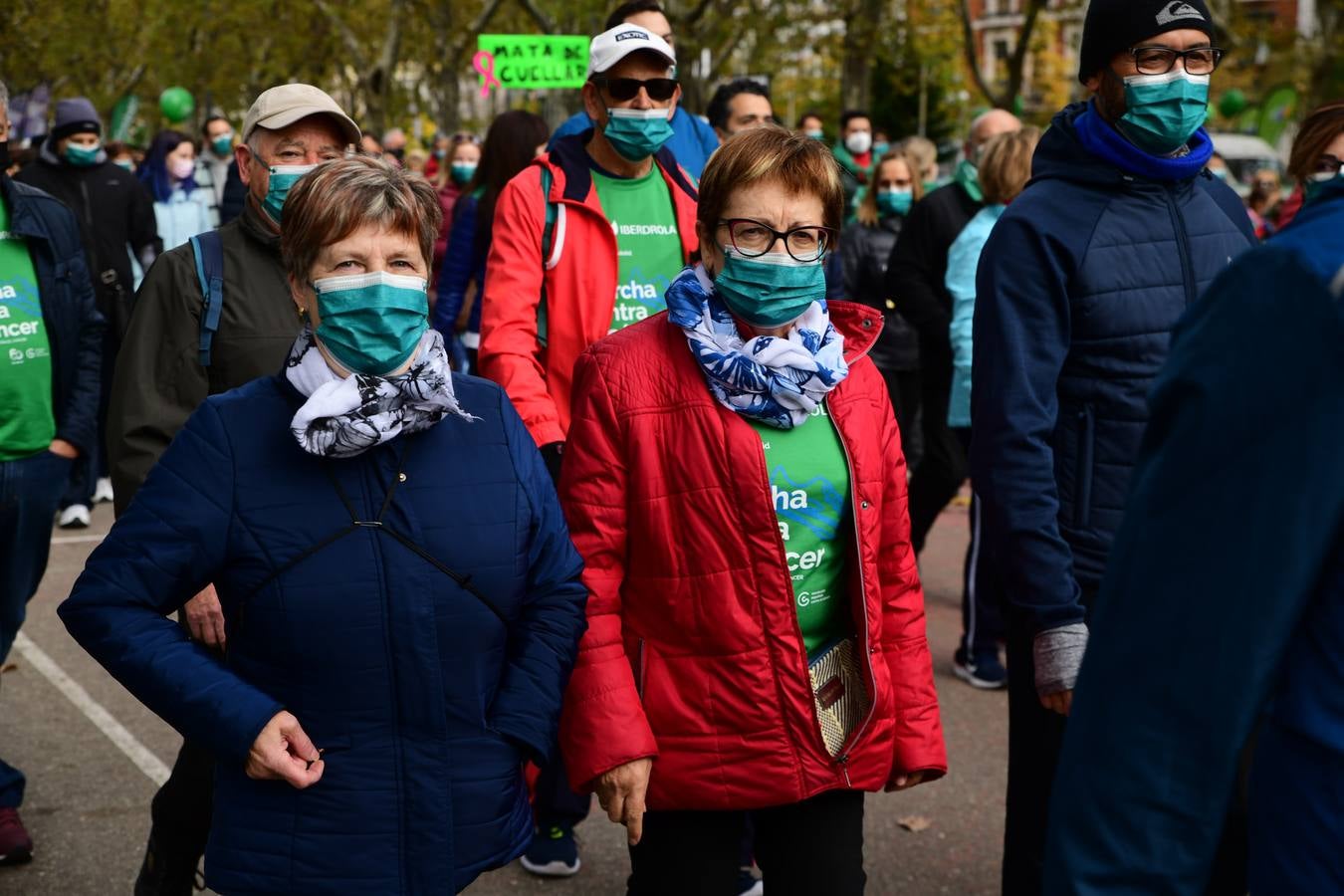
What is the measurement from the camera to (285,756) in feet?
8.61

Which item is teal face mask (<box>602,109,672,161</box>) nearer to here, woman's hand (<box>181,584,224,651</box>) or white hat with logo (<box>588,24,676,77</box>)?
white hat with logo (<box>588,24,676,77</box>)

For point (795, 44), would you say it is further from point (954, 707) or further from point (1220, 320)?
point (1220, 320)

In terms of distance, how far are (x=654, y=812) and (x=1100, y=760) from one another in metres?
1.81

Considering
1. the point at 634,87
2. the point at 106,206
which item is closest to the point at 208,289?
the point at 634,87

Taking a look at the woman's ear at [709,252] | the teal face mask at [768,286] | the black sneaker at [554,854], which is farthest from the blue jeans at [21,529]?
the teal face mask at [768,286]

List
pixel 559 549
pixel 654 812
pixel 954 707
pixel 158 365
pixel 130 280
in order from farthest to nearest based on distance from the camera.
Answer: pixel 130 280 → pixel 954 707 → pixel 158 365 → pixel 654 812 → pixel 559 549

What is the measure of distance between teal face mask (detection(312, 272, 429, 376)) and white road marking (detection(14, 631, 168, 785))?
3.06 meters

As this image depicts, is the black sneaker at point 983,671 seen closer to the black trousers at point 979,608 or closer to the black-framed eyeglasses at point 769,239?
the black trousers at point 979,608

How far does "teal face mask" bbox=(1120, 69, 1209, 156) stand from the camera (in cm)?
331

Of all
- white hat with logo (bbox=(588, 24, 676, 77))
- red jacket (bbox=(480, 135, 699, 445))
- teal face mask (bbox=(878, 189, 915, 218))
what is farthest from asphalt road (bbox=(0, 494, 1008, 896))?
teal face mask (bbox=(878, 189, 915, 218))

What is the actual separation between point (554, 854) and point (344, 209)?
2.40 m

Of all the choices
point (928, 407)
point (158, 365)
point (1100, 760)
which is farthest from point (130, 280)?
point (1100, 760)

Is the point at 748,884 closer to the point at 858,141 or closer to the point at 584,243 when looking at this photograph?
the point at 584,243

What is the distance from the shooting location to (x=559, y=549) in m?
2.92
